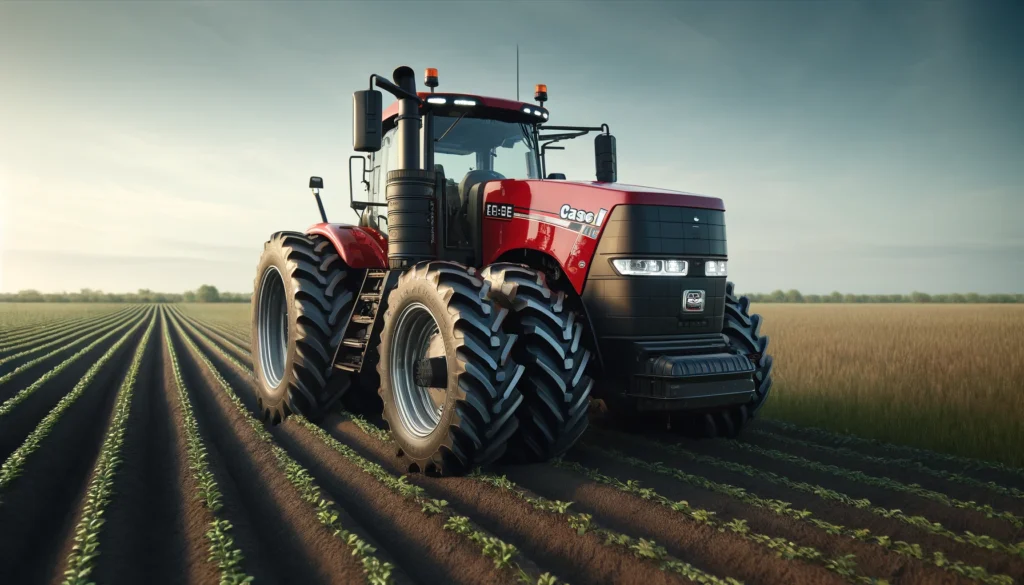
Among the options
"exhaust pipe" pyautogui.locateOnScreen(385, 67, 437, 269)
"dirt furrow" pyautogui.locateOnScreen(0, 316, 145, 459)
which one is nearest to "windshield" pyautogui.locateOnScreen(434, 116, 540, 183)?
"exhaust pipe" pyautogui.locateOnScreen(385, 67, 437, 269)

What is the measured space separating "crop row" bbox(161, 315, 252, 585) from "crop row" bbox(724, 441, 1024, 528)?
3588 millimetres

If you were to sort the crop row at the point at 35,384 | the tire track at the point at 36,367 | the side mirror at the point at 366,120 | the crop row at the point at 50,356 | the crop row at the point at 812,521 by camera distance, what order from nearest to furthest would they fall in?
the crop row at the point at 812,521 → the side mirror at the point at 366,120 → the crop row at the point at 35,384 → the tire track at the point at 36,367 → the crop row at the point at 50,356

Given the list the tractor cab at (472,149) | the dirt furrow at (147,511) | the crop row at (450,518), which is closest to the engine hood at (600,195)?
the tractor cab at (472,149)

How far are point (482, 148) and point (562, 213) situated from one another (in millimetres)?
1375

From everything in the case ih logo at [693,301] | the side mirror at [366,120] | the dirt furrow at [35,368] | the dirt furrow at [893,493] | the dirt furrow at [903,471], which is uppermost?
the side mirror at [366,120]

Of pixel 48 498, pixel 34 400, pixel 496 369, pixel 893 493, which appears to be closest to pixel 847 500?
pixel 893 493

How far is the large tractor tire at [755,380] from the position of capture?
5352 millimetres

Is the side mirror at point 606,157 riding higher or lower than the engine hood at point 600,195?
higher

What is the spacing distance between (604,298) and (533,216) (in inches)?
34.5

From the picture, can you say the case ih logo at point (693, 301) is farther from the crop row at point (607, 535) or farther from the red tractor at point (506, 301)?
the crop row at point (607, 535)

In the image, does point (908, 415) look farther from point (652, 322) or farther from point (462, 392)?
point (462, 392)

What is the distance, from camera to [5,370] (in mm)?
11008

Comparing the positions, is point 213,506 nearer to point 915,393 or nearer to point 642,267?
point 642,267

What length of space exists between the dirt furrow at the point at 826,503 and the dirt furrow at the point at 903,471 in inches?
25.0
